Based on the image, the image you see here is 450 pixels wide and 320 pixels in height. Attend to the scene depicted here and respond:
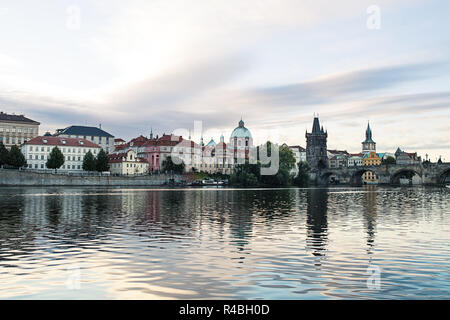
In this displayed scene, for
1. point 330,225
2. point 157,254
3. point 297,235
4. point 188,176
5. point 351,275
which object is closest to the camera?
point 351,275

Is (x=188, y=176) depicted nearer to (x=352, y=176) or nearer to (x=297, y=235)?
(x=352, y=176)

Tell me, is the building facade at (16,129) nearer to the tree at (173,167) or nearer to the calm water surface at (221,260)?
the tree at (173,167)

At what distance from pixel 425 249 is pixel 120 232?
14.0m

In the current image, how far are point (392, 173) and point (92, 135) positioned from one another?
118 metres

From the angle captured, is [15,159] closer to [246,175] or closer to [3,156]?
[3,156]

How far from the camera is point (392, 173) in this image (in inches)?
6663

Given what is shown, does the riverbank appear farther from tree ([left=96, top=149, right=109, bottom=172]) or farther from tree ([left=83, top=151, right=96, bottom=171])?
tree ([left=83, top=151, right=96, bottom=171])

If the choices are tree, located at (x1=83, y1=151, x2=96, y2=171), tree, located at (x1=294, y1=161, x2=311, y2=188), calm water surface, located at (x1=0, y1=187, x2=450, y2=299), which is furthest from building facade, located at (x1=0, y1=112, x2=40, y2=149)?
calm water surface, located at (x1=0, y1=187, x2=450, y2=299)

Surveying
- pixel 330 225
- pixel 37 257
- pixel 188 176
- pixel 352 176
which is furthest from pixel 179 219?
pixel 352 176

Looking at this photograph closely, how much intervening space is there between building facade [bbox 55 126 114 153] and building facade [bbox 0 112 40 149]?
2286cm

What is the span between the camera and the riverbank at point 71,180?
10356cm

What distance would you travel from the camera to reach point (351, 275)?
527 inches

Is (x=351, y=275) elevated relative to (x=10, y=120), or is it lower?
lower

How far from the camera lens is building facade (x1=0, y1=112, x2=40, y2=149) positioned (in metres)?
153
